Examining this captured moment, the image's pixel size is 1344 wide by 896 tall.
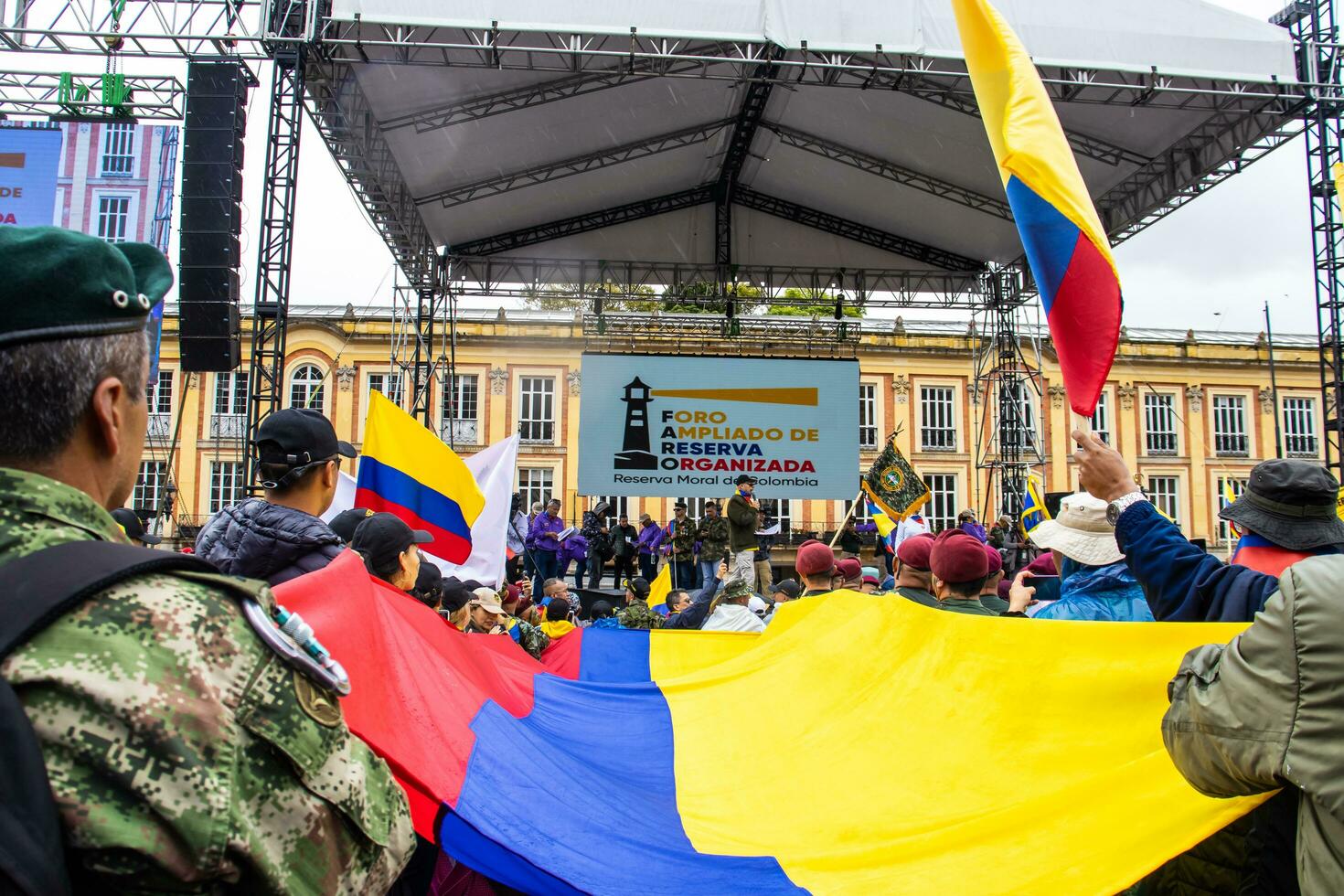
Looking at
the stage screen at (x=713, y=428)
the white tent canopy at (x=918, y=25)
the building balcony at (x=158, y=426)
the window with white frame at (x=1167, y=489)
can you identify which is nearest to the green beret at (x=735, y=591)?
the white tent canopy at (x=918, y=25)

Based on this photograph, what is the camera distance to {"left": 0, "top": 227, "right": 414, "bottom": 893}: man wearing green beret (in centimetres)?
91

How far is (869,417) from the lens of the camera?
3550 centimetres

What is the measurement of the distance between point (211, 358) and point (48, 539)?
9.38m

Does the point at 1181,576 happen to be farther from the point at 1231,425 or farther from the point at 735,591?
the point at 1231,425

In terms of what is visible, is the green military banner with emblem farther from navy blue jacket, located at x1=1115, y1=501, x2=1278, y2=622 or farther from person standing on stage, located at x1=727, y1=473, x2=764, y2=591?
navy blue jacket, located at x1=1115, y1=501, x2=1278, y2=622

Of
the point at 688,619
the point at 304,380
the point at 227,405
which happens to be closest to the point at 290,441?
the point at 688,619

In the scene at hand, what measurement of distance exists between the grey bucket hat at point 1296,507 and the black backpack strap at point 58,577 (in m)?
2.28

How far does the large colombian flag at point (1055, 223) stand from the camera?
284cm

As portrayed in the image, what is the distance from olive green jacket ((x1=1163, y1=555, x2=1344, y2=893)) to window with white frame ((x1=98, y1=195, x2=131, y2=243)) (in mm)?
13191

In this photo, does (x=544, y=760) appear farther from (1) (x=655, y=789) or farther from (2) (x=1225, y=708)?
(2) (x=1225, y=708)

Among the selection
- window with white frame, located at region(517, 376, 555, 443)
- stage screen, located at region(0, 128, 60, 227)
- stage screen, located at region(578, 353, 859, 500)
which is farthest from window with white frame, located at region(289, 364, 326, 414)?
stage screen, located at region(0, 128, 60, 227)

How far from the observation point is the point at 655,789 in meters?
3.22

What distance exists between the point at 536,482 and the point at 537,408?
106 inches

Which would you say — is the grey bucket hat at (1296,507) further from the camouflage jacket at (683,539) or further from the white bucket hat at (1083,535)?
the camouflage jacket at (683,539)
